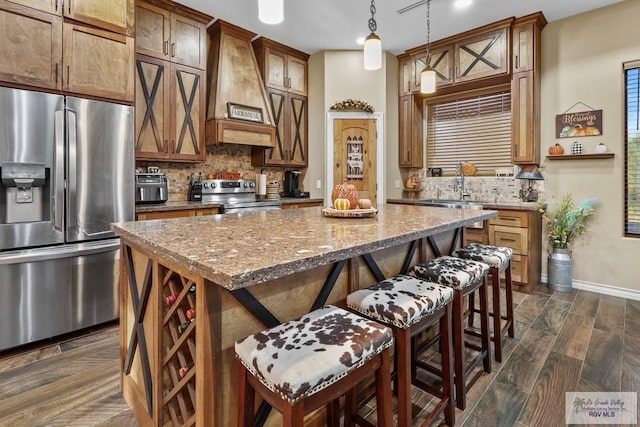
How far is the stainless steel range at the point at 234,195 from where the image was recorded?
3.82 metres

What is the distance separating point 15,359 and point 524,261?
454cm

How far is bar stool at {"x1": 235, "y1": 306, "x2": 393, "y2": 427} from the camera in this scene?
34.9 inches

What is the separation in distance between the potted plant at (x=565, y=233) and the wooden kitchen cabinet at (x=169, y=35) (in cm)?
434

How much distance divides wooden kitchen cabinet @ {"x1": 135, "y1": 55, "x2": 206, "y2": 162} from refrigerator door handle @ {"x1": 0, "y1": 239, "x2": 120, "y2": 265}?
3.56 ft

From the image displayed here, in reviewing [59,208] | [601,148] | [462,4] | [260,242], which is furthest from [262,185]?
[601,148]

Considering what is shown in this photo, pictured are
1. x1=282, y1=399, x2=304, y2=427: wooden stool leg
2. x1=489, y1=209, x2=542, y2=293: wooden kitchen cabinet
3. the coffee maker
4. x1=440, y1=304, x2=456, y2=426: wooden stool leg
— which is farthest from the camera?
the coffee maker

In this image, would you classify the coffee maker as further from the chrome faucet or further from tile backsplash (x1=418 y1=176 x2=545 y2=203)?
the chrome faucet

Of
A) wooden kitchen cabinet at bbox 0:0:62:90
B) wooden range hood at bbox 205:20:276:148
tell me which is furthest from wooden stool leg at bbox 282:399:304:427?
wooden range hood at bbox 205:20:276:148

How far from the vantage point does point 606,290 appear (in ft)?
11.6

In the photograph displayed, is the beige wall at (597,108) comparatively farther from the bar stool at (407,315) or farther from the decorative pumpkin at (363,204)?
the bar stool at (407,315)

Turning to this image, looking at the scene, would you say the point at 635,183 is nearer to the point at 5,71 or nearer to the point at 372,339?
the point at 372,339

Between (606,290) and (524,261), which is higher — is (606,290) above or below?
below

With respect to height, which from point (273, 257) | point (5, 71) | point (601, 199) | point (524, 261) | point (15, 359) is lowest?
point (15, 359)

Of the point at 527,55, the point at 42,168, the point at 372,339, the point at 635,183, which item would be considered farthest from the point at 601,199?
the point at 42,168
